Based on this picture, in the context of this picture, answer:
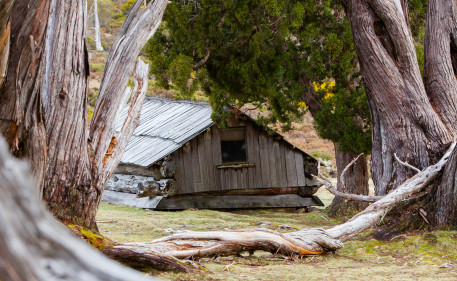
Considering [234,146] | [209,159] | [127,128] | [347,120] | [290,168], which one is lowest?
[290,168]

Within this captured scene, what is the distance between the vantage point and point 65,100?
505cm

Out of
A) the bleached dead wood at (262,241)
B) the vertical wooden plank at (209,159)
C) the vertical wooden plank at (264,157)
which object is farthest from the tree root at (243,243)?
the vertical wooden plank at (264,157)

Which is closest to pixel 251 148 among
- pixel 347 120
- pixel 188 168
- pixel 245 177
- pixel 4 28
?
pixel 245 177

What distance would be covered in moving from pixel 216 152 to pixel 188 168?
3.62 ft

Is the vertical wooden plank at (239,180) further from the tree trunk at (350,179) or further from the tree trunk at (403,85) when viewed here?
the tree trunk at (403,85)

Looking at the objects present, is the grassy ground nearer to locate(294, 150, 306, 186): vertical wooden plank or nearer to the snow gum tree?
the snow gum tree

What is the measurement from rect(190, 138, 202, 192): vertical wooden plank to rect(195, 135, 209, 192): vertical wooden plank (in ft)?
0.26

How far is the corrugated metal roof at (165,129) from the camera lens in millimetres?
14547

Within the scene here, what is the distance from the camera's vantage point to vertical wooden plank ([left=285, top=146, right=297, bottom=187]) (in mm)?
16234

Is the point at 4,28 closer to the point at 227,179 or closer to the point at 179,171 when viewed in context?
the point at 179,171

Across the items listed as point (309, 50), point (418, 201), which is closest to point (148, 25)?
point (418, 201)

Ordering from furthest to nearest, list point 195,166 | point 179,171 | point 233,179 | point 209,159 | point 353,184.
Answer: point 233,179
point 209,159
point 195,166
point 179,171
point 353,184

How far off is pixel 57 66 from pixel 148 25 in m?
1.72

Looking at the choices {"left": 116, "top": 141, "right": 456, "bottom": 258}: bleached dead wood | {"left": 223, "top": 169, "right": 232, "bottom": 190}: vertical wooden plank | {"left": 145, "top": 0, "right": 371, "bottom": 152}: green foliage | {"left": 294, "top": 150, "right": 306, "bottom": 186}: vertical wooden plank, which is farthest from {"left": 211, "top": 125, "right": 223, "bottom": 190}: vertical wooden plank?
{"left": 116, "top": 141, "right": 456, "bottom": 258}: bleached dead wood
